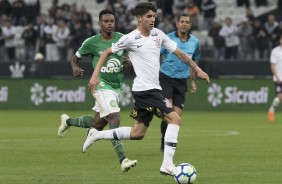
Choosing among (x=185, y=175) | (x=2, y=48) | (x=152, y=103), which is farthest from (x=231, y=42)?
(x=185, y=175)

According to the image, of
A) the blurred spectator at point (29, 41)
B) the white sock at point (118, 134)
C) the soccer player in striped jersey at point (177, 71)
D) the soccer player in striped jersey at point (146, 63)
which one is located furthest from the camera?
the blurred spectator at point (29, 41)

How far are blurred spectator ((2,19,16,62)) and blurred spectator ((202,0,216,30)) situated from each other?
7114 mm

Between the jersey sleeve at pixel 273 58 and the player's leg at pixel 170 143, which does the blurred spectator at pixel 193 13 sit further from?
the player's leg at pixel 170 143

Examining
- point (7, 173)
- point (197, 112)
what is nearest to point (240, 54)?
point (197, 112)

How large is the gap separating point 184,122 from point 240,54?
743 centimetres

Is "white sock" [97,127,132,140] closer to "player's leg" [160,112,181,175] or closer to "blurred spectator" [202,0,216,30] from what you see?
"player's leg" [160,112,181,175]

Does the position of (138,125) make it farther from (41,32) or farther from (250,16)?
(250,16)

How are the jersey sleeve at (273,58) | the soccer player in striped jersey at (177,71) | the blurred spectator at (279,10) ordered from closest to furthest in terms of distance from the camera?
A: the soccer player in striped jersey at (177,71), the jersey sleeve at (273,58), the blurred spectator at (279,10)

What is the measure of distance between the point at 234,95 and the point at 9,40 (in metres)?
8.90

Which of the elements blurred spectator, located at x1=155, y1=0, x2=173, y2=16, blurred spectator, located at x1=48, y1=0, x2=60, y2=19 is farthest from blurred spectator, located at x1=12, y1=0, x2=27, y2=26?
blurred spectator, located at x1=155, y1=0, x2=173, y2=16

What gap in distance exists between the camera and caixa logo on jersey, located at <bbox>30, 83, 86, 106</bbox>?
31.5 m

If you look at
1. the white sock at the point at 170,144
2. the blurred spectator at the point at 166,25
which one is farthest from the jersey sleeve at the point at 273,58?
the white sock at the point at 170,144

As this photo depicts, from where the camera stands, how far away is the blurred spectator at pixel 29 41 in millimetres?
34125

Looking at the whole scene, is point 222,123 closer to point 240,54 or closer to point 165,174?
point 240,54
